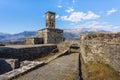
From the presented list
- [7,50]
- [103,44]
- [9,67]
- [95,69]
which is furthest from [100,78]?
[7,50]

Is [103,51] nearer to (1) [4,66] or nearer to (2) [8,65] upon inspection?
Result: (2) [8,65]

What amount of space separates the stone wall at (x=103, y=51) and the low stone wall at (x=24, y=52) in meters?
10.1

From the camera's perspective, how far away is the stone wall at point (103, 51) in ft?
34.3

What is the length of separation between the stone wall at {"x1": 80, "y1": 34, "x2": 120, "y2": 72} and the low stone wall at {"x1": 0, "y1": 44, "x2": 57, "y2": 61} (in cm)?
1010

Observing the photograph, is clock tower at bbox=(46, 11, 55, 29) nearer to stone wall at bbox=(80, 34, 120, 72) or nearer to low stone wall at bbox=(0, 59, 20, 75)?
low stone wall at bbox=(0, 59, 20, 75)

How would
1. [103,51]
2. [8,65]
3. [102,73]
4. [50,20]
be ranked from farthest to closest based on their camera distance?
[50,20], [8,65], [103,51], [102,73]

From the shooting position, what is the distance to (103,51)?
1178 cm

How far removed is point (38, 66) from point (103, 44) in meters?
4.90

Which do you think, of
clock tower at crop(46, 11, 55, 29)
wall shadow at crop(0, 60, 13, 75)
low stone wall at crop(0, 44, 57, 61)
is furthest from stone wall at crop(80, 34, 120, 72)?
clock tower at crop(46, 11, 55, 29)

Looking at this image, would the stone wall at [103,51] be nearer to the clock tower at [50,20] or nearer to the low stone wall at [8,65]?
the low stone wall at [8,65]

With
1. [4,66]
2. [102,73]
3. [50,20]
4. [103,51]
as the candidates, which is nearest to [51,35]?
[50,20]

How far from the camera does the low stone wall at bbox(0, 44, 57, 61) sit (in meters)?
19.5

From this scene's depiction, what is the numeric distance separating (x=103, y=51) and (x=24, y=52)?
13267 mm

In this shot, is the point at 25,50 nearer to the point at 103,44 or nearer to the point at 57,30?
the point at 103,44
